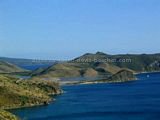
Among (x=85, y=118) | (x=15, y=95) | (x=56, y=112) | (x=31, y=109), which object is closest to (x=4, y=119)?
(x=85, y=118)

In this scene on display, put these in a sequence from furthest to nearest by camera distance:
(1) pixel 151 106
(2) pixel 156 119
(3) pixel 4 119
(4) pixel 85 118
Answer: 1. (1) pixel 151 106
2. (4) pixel 85 118
3. (2) pixel 156 119
4. (3) pixel 4 119

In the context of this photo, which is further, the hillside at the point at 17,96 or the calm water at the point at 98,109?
the hillside at the point at 17,96

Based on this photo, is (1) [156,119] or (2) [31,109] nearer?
(1) [156,119]

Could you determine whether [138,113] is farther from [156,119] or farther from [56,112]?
[56,112]

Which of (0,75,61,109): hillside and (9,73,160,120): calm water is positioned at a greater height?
(0,75,61,109): hillside

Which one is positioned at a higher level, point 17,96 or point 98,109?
point 17,96

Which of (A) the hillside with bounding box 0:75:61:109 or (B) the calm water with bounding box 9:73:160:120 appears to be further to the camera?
(A) the hillside with bounding box 0:75:61:109

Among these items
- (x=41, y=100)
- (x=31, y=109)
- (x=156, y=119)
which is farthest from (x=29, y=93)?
(x=156, y=119)

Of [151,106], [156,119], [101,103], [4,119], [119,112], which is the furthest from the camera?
[101,103]

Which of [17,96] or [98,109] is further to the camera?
[17,96]

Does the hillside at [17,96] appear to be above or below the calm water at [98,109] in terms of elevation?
above
